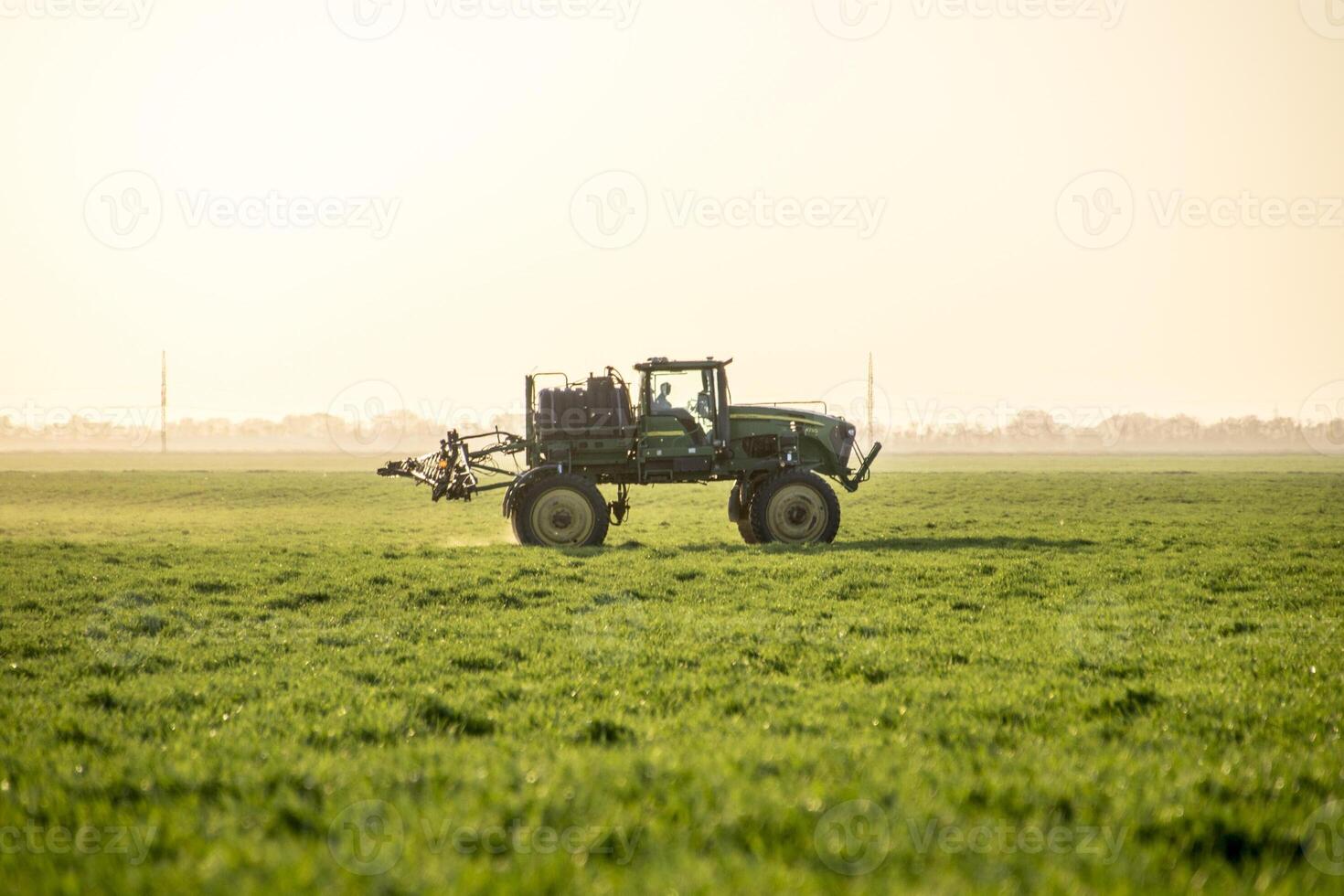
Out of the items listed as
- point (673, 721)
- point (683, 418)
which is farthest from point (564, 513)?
point (673, 721)

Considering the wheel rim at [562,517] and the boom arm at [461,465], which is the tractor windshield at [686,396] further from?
the boom arm at [461,465]

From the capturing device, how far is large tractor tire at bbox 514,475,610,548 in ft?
67.8

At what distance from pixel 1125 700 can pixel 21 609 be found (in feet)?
44.0

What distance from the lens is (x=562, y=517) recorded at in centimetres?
2070

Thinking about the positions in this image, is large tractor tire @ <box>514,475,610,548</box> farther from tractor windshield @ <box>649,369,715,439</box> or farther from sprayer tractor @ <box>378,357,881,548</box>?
tractor windshield @ <box>649,369,715,439</box>

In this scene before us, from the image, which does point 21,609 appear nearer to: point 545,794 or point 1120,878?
point 545,794

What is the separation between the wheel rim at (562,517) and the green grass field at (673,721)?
1816 mm

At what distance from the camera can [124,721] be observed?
787 centimetres

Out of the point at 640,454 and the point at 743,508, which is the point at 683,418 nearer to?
the point at 640,454

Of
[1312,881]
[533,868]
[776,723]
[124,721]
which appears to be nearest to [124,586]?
[124,721]

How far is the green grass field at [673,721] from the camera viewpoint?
4.71m

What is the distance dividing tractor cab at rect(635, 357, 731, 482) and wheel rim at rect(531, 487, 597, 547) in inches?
62.2

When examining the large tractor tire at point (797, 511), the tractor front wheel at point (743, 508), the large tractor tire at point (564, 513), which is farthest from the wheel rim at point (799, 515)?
the large tractor tire at point (564, 513)

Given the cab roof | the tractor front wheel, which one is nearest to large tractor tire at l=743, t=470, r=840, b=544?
the tractor front wheel
